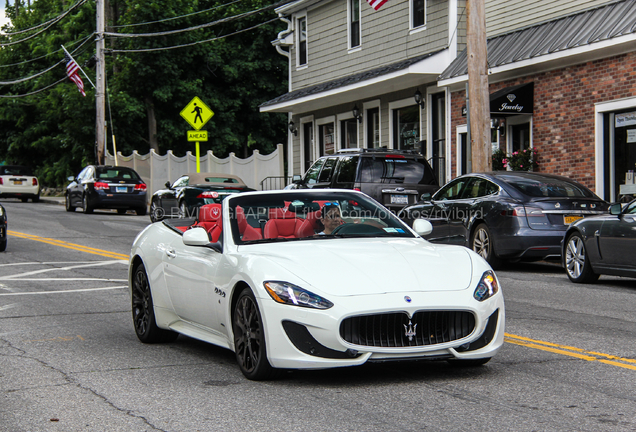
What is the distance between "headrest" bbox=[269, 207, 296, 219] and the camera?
7098 millimetres

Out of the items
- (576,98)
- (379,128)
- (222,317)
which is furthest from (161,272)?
(379,128)

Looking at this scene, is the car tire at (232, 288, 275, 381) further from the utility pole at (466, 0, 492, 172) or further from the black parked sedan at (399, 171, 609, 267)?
the utility pole at (466, 0, 492, 172)

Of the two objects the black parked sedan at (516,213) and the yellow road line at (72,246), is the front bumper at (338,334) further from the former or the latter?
the yellow road line at (72,246)

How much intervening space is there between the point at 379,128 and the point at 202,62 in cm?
1711

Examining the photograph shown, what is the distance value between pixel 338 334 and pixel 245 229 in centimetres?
166

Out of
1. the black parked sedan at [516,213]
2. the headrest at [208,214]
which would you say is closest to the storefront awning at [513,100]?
the black parked sedan at [516,213]

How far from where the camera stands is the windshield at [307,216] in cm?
698

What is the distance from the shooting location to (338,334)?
18.0 ft

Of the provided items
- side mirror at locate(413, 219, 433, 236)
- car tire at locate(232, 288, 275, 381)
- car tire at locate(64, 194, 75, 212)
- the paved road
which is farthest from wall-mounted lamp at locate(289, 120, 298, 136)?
car tire at locate(232, 288, 275, 381)

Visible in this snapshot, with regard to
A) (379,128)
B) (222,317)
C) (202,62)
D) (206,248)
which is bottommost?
(222,317)

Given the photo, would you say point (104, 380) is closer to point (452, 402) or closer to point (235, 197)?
point (235, 197)

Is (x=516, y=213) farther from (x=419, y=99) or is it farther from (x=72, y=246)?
(x=419, y=99)

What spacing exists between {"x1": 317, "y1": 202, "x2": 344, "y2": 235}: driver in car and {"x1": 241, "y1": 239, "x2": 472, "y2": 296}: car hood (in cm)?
62

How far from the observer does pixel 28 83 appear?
50.6m
